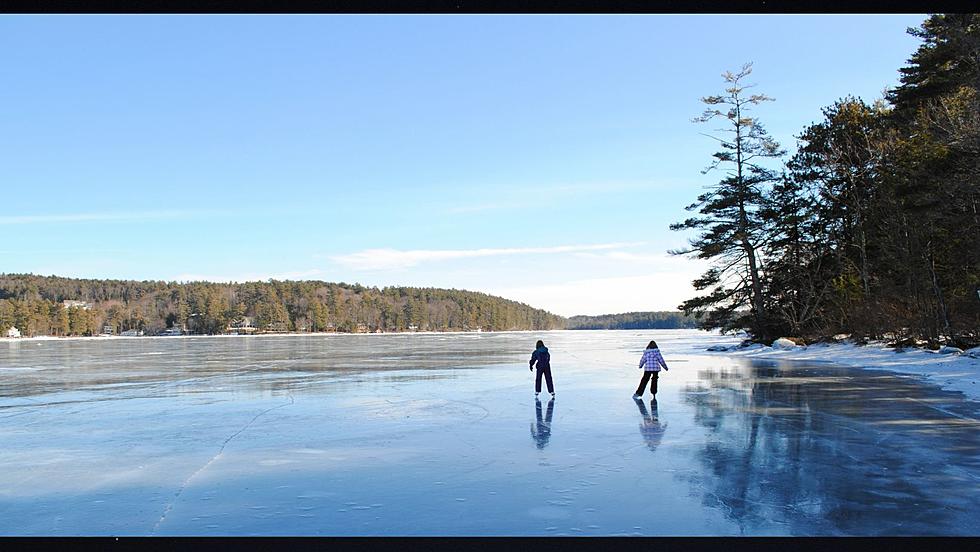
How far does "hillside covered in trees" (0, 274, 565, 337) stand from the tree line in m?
130

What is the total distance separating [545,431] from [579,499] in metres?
3.71

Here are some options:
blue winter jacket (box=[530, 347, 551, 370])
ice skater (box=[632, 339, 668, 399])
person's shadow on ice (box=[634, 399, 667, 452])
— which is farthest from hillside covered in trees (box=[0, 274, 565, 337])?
person's shadow on ice (box=[634, 399, 667, 452])

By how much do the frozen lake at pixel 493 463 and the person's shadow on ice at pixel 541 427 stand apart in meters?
0.07

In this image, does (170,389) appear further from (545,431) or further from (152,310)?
(152,310)

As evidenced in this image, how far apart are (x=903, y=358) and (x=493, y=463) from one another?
21117 mm

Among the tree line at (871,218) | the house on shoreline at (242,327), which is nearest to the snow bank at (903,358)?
the tree line at (871,218)

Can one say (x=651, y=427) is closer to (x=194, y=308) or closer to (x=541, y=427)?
(x=541, y=427)

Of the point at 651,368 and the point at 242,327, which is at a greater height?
the point at 242,327

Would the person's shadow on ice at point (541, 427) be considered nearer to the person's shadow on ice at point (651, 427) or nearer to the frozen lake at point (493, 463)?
the frozen lake at point (493, 463)

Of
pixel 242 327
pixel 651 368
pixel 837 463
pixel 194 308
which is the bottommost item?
pixel 837 463

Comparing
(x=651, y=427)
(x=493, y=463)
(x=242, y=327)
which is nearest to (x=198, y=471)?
(x=493, y=463)

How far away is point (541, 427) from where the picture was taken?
388 inches

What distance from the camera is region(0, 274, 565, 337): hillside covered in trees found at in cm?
13388
